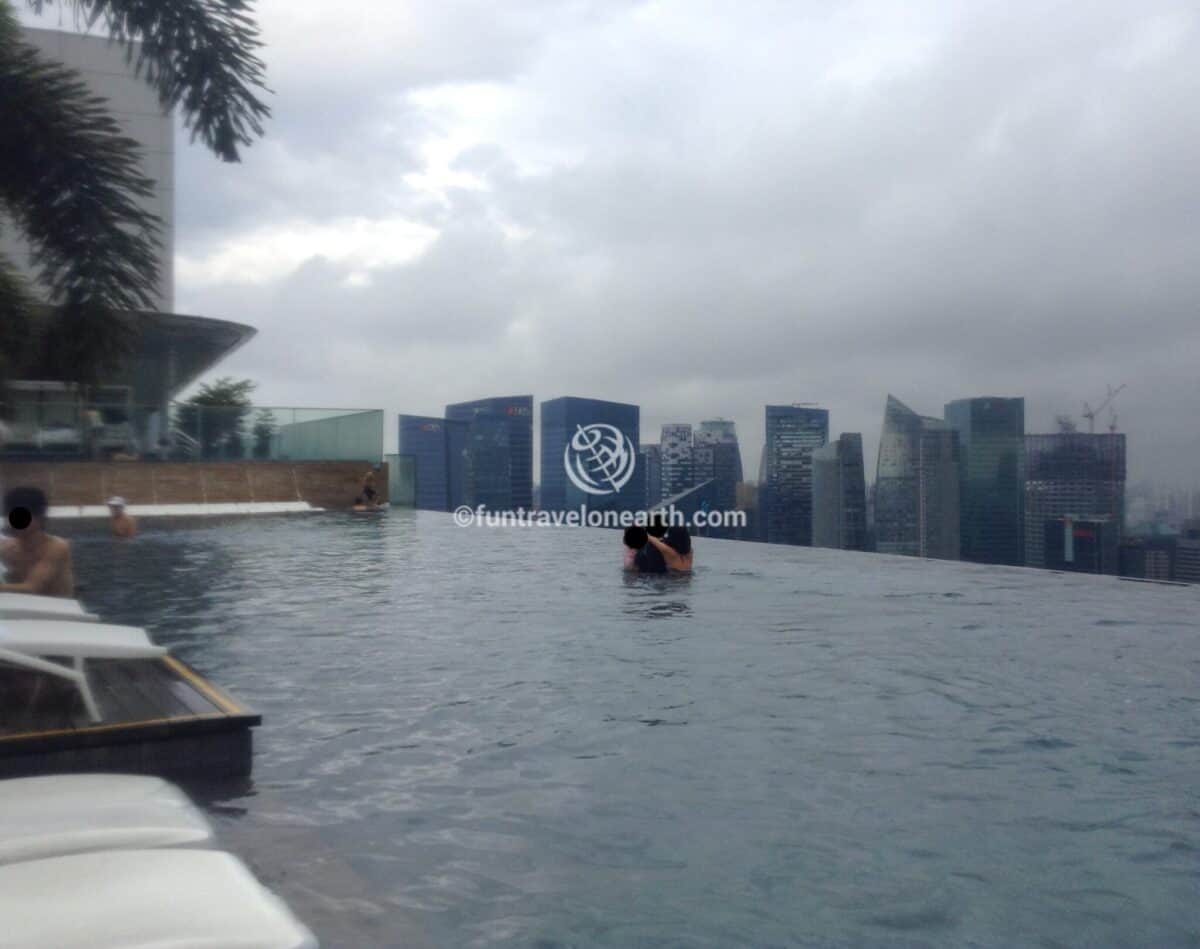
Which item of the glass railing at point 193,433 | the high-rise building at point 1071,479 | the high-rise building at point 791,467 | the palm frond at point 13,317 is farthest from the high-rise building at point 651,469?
the palm frond at point 13,317

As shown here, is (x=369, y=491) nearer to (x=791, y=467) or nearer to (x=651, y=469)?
(x=651, y=469)

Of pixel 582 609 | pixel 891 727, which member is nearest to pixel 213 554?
pixel 582 609

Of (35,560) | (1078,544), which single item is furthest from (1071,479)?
(35,560)

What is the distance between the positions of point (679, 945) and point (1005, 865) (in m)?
1.60

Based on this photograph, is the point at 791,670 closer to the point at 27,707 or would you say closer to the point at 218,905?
the point at 27,707

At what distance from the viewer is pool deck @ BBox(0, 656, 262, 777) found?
15.6ft

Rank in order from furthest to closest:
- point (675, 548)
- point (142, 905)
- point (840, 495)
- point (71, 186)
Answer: point (840, 495), point (675, 548), point (71, 186), point (142, 905)

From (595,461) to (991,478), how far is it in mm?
11309

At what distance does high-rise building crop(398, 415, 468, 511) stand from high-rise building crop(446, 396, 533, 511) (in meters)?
0.62

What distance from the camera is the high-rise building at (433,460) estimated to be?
1310 inches

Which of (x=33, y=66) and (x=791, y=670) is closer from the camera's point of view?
(x=33, y=66)

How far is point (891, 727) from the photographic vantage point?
21.9ft

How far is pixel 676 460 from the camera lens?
90.4 feet

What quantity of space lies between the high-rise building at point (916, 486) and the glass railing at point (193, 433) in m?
15.3
